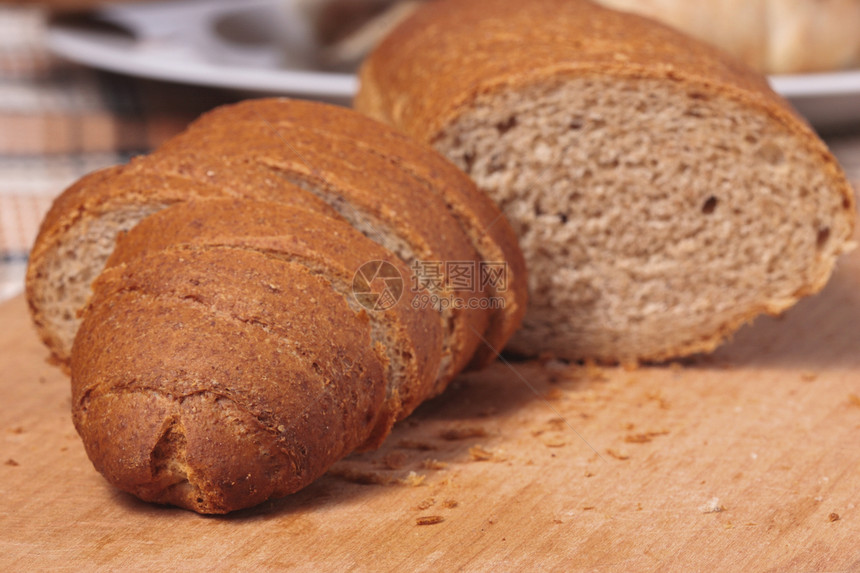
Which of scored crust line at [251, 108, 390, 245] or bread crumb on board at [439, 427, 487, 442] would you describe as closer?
scored crust line at [251, 108, 390, 245]

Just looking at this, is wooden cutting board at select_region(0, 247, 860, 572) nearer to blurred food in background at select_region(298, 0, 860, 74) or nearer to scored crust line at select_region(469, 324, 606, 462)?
scored crust line at select_region(469, 324, 606, 462)

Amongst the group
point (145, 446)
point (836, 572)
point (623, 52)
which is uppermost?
point (623, 52)

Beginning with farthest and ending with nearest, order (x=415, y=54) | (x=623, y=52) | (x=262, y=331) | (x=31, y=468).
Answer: (x=415, y=54)
(x=623, y=52)
(x=31, y=468)
(x=262, y=331)

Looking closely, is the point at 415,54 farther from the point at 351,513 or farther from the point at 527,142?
the point at 351,513

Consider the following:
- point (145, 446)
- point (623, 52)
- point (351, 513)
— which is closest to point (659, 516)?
point (351, 513)

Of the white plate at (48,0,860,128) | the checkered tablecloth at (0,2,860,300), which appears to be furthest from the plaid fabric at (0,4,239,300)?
the white plate at (48,0,860,128)

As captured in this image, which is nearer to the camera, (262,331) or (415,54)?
(262,331)

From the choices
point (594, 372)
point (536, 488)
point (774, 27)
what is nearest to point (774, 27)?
point (774, 27)
